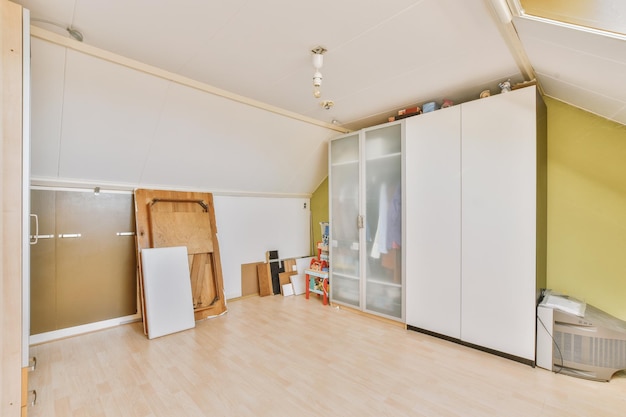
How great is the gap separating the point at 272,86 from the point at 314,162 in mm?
1863

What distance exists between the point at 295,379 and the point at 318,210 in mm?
3193

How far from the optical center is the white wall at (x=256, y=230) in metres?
4.10

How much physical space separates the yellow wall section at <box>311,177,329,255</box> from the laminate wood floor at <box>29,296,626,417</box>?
2213 millimetres

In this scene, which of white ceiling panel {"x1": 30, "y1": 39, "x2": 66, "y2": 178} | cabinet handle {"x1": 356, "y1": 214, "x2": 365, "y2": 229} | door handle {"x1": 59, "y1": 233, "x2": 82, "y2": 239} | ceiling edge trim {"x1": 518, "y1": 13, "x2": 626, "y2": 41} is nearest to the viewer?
ceiling edge trim {"x1": 518, "y1": 13, "x2": 626, "y2": 41}

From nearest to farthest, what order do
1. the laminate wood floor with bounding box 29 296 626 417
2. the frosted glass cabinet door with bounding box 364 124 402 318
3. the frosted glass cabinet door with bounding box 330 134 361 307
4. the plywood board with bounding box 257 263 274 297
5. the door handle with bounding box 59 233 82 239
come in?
the laminate wood floor with bounding box 29 296 626 417 < the door handle with bounding box 59 233 82 239 < the frosted glass cabinet door with bounding box 364 124 402 318 < the frosted glass cabinet door with bounding box 330 134 361 307 < the plywood board with bounding box 257 263 274 297

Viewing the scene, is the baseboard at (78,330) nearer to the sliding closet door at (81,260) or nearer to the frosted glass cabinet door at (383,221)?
the sliding closet door at (81,260)

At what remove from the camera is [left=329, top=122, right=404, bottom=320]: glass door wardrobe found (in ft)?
10.8

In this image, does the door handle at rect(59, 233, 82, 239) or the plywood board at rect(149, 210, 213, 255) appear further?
the plywood board at rect(149, 210, 213, 255)

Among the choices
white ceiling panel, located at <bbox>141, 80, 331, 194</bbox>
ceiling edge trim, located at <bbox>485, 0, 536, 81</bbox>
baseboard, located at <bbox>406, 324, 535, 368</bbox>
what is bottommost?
baseboard, located at <bbox>406, 324, 535, 368</bbox>

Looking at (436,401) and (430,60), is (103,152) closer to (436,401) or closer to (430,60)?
(430,60)

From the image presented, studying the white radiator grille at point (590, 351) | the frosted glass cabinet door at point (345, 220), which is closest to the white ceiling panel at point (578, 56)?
the white radiator grille at point (590, 351)

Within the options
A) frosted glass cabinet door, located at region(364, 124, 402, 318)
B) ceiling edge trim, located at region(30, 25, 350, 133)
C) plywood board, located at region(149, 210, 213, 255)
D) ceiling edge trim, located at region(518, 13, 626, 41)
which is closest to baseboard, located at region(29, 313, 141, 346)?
plywood board, located at region(149, 210, 213, 255)

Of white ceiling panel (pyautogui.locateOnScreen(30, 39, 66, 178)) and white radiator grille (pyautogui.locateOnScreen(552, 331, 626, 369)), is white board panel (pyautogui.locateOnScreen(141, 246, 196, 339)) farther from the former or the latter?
white radiator grille (pyautogui.locateOnScreen(552, 331, 626, 369))

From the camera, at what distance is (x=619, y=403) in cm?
189
